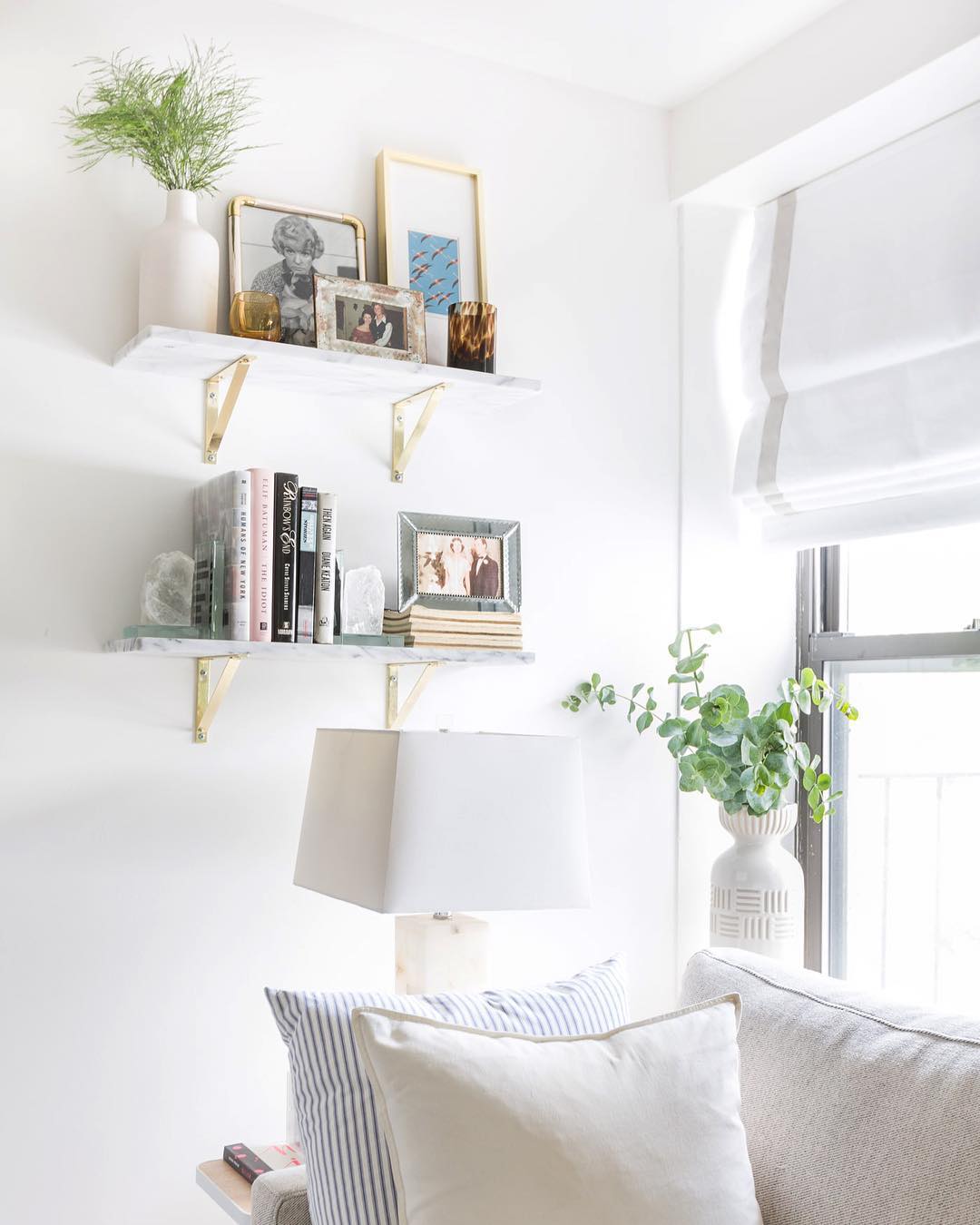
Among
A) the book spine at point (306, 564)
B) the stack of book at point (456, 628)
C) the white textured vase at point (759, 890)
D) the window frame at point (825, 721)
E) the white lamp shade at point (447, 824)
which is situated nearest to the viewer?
the white lamp shade at point (447, 824)

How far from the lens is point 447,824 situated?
172cm

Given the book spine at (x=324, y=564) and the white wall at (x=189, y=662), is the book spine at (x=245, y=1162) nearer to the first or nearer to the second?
the white wall at (x=189, y=662)

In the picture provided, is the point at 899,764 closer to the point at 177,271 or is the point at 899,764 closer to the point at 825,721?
the point at 825,721

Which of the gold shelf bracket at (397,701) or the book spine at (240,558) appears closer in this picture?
the book spine at (240,558)

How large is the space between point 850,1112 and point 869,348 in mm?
1413

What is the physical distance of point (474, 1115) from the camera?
1.30 m

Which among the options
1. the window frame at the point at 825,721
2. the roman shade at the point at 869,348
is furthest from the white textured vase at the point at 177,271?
the window frame at the point at 825,721

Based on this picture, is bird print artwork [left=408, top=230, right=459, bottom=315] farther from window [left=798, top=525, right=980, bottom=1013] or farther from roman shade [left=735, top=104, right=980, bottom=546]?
window [left=798, top=525, right=980, bottom=1013]

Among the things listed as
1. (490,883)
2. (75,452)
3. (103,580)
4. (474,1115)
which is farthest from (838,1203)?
(75,452)

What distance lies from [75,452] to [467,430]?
718mm

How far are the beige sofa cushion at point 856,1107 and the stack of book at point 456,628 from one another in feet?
2.41

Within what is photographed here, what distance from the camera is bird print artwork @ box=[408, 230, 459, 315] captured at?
2.24 meters

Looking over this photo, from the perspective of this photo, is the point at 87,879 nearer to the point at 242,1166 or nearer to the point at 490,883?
the point at 242,1166

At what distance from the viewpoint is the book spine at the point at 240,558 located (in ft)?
6.14
